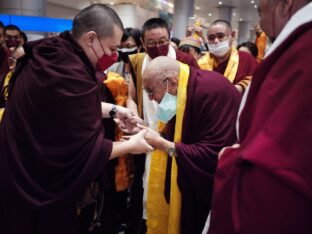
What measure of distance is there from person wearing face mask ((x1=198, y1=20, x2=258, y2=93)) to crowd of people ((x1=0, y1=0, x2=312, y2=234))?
685 millimetres

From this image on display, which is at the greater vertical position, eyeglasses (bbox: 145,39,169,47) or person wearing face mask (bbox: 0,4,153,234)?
eyeglasses (bbox: 145,39,169,47)

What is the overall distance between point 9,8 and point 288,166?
27.1ft

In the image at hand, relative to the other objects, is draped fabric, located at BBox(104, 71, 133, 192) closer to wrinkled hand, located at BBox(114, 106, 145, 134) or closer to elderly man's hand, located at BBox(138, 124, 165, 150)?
wrinkled hand, located at BBox(114, 106, 145, 134)

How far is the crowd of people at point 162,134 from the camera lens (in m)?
0.86

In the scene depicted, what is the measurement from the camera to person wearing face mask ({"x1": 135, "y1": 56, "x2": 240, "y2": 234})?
5.98 feet

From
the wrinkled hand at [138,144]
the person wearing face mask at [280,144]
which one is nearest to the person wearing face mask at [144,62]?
the wrinkled hand at [138,144]

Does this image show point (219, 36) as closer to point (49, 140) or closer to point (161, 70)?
point (161, 70)

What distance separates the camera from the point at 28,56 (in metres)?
1.66

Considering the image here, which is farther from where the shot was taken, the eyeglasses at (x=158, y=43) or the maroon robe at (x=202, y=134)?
the eyeglasses at (x=158, y=43)

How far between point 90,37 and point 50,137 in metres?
0.56

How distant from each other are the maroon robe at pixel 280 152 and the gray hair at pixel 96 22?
96 cm

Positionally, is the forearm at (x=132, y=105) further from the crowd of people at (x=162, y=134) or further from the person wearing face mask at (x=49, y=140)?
the person wearing face mask at (x=49, y=140)

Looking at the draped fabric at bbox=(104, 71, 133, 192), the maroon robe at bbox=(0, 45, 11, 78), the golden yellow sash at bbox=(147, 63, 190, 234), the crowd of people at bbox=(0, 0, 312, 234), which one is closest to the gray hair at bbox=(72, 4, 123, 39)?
the crowd of people at bbox=(0, 0, 312, 234)

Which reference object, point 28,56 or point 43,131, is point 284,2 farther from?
point 28,56
